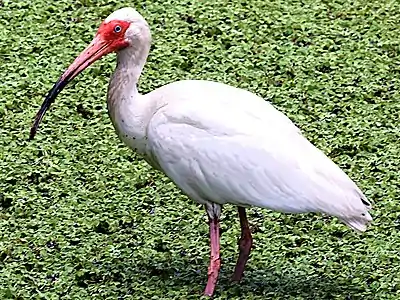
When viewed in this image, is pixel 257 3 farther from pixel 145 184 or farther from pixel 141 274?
pixel 141 274

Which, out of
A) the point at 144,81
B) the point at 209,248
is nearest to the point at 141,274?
the point at 209,248

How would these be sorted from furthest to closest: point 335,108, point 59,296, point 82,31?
1. point 82,31
2. point 335,108
3. point 59,296

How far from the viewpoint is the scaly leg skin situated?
4.10 metres

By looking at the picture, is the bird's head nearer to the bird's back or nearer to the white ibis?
the white ibis

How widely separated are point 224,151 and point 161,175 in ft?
3.32

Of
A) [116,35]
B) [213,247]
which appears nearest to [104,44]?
[116,35]

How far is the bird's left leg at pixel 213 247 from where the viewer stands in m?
3.95

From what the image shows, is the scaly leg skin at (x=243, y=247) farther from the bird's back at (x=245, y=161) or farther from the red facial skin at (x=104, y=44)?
the red facial skin at (x=104, y=44)

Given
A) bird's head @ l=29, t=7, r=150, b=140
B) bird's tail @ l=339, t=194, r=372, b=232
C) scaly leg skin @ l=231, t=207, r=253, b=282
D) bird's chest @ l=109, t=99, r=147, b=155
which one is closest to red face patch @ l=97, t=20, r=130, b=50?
bird's head @ l=29, t=7, r=150, b=140

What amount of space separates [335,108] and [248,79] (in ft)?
1.61

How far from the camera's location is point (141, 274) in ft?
13.6

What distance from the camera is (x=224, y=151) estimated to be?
12.4ft

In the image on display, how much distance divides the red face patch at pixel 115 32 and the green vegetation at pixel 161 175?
0.80 metres

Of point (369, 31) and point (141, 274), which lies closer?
point (141, 274)
